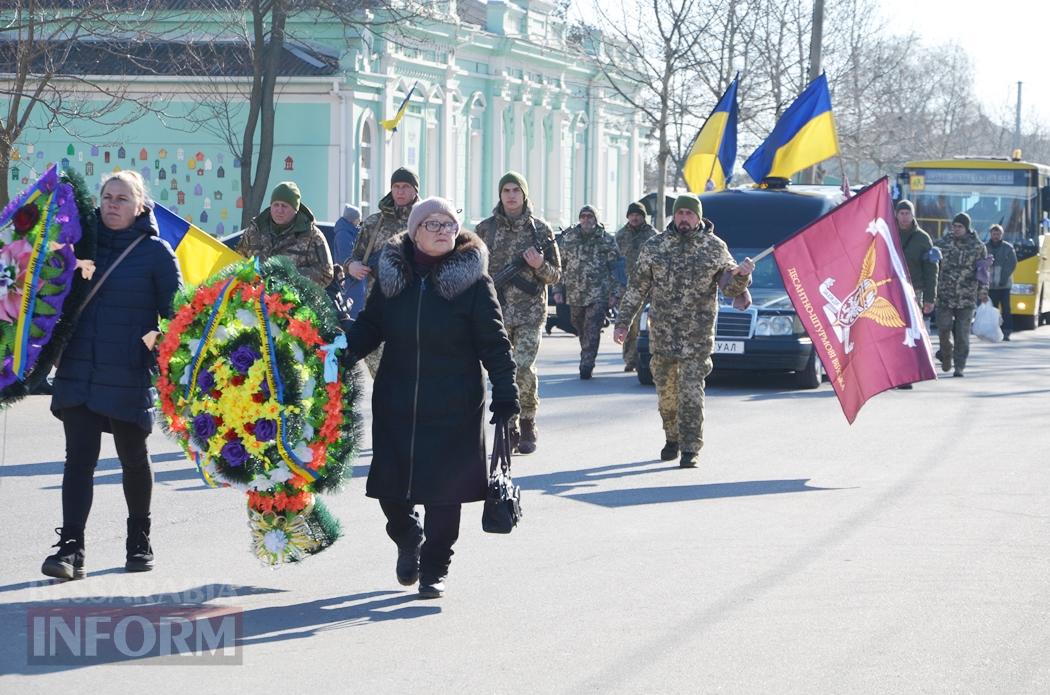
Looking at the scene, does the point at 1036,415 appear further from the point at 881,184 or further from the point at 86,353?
the point at 86,353

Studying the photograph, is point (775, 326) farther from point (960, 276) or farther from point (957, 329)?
point (957, 329)

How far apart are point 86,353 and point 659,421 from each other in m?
7.56

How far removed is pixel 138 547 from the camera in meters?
7.80

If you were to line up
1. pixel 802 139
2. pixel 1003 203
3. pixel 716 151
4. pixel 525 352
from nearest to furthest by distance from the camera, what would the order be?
1. pixel 525 352
2. pixel 802 139
3. pixel 716 151
4. pixel 1003 203

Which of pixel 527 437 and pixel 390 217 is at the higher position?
pixel 390 217

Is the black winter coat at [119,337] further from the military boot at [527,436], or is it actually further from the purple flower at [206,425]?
the military boot at [527,436]

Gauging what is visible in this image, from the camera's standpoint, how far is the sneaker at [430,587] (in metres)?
7.32

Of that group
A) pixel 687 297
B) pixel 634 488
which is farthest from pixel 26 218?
pixel 687 297

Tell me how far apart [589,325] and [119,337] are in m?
11.2

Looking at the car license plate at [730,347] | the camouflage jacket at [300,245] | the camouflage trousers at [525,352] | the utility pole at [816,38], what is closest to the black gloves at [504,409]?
the camouflage jacket at [300,245]

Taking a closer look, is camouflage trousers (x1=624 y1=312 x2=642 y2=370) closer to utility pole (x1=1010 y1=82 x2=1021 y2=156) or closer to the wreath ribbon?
the wreath ribbon

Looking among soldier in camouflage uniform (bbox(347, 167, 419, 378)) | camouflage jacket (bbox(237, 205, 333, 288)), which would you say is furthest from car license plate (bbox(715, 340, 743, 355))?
camouflage jacket (bbox(237, 205, 333, 288))

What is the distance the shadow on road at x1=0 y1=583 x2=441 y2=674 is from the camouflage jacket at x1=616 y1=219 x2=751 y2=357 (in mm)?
4773

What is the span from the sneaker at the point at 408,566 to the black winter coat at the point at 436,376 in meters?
0.37
